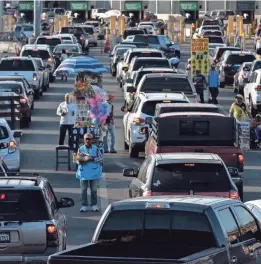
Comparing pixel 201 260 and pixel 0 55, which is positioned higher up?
pixel 201 260

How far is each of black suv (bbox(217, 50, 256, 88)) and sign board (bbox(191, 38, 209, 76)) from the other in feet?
16.0

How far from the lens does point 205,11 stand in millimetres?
125812

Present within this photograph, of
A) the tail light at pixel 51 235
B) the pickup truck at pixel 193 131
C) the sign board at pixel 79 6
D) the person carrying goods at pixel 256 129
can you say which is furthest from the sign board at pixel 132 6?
the tail light at pixel 51 235

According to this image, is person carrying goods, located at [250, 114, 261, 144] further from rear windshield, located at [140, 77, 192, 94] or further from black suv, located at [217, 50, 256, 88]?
black suv, located at [217, 50, 256, 88]

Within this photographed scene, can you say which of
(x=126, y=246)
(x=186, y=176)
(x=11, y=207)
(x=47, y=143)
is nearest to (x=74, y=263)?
(x=126, y=246)

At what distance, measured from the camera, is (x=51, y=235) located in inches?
631

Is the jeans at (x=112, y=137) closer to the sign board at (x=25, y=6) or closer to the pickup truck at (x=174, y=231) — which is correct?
the pickup truck at (x=174, y=231)

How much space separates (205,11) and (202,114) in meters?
102

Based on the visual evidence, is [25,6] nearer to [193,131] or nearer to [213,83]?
[213,83]

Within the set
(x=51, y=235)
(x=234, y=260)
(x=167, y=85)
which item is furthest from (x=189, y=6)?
(x=234, y=260)

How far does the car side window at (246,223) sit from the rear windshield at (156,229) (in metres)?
0.79

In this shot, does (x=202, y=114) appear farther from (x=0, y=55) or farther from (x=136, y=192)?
(x=0, y=55)

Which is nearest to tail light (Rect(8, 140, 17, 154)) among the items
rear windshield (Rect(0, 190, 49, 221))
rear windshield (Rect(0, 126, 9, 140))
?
rear windshield (Rect(0, 126, 9, 140))

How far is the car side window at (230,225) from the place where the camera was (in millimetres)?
13711
